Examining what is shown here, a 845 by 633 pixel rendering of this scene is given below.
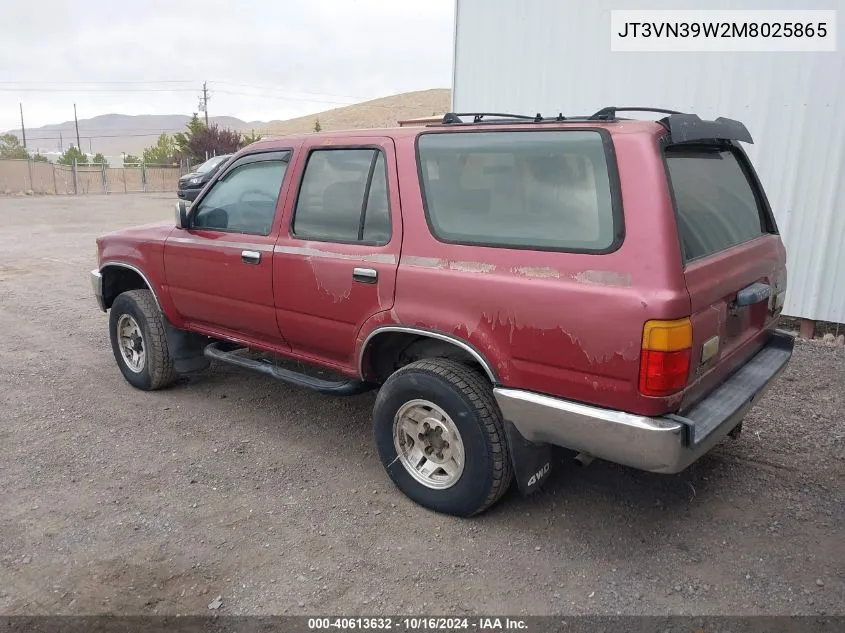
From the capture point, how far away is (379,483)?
365cm

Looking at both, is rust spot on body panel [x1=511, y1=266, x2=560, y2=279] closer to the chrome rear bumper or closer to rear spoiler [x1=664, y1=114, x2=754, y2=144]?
the chrome rear bumper

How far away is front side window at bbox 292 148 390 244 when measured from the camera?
339cm

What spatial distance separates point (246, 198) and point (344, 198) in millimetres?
906

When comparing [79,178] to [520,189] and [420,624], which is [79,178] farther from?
[420,624]

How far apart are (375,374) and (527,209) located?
1.32 meters

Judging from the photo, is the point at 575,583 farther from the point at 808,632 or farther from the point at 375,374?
the point at 375,374

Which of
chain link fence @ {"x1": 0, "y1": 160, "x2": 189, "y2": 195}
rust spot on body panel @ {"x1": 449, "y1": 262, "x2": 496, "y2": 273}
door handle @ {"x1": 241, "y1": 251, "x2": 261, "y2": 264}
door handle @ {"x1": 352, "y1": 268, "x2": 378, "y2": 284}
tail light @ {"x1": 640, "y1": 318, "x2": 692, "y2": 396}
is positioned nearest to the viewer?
tail light @ {"x1": 640, "y1": 318, "x2": 692, "y2": 396}

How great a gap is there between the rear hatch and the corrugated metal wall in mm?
3021

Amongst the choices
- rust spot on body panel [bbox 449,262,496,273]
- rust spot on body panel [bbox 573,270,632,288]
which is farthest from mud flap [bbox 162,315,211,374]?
rust spot on body panel [bbox 573,270,632,288]

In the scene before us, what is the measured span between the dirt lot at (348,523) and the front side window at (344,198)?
1.37 m

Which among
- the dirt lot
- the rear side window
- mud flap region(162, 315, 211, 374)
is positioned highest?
the rear side window

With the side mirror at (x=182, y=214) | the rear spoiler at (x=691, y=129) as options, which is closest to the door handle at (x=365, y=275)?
the rear spoiler at (x=691, y=129)

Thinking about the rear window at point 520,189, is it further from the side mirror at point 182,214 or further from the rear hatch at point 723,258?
the side mirror at point 182,214

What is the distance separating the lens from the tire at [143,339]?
4.77 m
